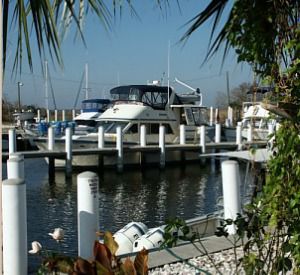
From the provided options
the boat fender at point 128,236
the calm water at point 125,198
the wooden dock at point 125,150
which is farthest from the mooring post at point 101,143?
the boat fender at point 128,236

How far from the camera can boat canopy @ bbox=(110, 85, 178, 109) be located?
27.3 meters

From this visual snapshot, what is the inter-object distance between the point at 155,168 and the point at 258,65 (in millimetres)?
22072

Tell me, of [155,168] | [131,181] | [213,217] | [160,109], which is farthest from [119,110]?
[213,217]

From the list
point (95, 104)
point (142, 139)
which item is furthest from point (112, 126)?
point (95, 104)

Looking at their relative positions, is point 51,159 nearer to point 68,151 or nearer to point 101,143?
point 68,151

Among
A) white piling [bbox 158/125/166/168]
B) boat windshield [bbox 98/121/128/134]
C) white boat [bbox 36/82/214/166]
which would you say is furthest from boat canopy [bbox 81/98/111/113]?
white piling [bbox 158/125/166/168]

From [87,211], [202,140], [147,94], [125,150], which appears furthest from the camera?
[147,94]

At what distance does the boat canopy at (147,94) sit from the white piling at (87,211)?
21.8 metres

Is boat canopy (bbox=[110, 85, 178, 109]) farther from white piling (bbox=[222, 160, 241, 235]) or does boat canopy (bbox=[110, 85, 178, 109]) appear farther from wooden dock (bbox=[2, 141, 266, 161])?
white piling (bbox=[222, 160, 241, 235])

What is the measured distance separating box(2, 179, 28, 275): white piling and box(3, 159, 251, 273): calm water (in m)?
1.75

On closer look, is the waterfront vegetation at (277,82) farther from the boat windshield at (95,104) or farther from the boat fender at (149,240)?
the boat windshield at (95,104)

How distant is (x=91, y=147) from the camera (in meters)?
24.3

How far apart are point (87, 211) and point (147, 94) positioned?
2246 cm

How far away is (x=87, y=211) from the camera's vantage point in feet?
17.6
